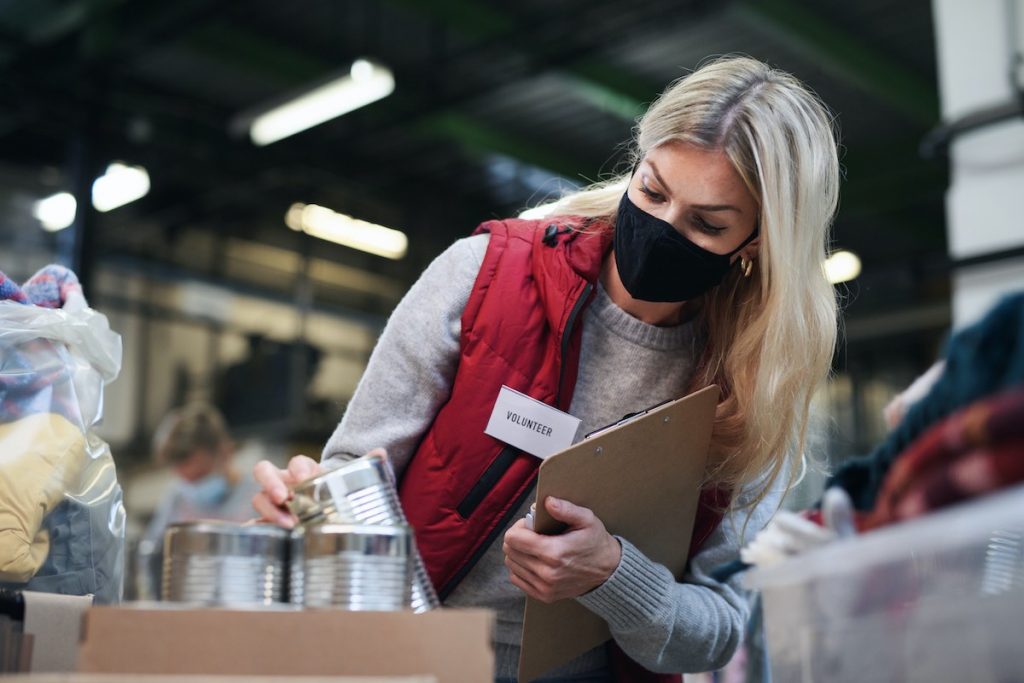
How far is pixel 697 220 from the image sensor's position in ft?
5.13

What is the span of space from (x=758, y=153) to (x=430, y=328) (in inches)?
20.0

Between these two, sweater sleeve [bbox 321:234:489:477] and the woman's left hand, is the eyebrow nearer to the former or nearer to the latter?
sweater sleeve [bbox 321:234:489:477]

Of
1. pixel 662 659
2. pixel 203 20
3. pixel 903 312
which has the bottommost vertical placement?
pixel 662 659

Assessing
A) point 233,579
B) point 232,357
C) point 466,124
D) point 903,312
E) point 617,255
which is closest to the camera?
point 233,579

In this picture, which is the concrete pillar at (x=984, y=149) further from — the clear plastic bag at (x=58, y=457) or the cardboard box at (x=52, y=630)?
the cardboard box at (x=52, y=630)

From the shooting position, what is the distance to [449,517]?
1474 mm

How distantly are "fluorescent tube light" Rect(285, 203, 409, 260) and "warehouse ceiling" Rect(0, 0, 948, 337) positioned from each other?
0.29 feet

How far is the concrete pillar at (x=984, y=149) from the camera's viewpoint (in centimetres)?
462

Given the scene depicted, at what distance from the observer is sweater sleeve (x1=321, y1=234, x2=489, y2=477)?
1511 millimetres

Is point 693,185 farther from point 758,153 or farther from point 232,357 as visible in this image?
point 232,357

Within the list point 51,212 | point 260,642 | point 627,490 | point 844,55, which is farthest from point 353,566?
point 51,212

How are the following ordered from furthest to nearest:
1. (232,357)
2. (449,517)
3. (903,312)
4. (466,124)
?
(903,312)
(232,357)
(466,124)
(449,517)

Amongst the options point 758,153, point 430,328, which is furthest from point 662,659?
point 758,153

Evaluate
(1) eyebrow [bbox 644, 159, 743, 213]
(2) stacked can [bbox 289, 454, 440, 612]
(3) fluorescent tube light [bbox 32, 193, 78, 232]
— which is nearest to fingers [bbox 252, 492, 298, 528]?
(2) stacked can [bbox 289, 454, 440, 612]
